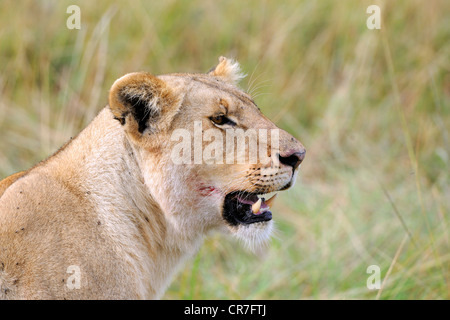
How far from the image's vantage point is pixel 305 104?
8672 mm

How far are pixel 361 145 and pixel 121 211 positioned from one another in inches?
199

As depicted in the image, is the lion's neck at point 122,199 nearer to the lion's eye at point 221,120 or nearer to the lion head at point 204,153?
the lion head at point 204,153

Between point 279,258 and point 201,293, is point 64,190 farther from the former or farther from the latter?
point 279,258

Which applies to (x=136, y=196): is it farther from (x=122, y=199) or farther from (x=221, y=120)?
(x=221, y=120)

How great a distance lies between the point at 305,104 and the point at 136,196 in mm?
5296

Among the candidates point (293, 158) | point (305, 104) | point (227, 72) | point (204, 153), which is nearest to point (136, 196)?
point (204, 153)

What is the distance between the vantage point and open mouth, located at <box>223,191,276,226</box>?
389 centimetres

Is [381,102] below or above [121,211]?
above

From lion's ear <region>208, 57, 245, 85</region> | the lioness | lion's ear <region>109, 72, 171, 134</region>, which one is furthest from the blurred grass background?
lion's ear <region>109, 72, 171, 134</region>

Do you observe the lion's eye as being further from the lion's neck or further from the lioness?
the lion's neck

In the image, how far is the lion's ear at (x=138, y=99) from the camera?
3.55 meters

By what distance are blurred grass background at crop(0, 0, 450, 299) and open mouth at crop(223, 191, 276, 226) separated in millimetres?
1437

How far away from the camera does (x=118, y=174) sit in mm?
3682
